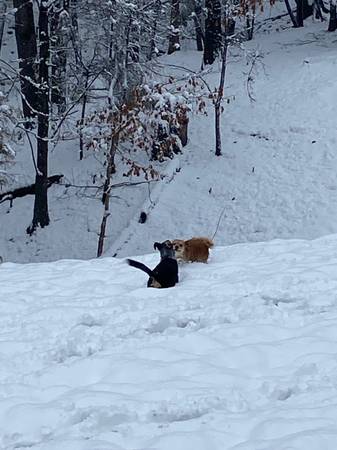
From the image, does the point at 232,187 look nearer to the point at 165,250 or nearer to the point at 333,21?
the point at 165,250

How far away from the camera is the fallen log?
1994 centimetres

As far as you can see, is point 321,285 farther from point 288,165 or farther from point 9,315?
point 288,165

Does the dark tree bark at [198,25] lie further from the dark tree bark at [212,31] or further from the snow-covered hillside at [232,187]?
the snow-covered hillside at [232,187]

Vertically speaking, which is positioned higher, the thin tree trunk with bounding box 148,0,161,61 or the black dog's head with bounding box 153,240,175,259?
the thin tree trunk with bounding box 148,0,161,61

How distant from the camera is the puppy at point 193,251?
29.6 ft

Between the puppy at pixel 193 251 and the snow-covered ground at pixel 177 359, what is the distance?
158 millimetres

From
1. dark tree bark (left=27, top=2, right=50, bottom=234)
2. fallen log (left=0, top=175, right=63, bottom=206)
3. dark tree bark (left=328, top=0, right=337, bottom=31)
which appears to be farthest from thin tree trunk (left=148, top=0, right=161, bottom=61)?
dark tree bark (left=328, top=0, right=337, bottom=31)

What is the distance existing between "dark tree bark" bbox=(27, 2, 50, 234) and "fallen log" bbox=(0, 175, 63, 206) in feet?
5.35

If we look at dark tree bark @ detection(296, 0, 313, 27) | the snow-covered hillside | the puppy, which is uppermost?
dark tree bark @ detection(296, 0, 313, 27)

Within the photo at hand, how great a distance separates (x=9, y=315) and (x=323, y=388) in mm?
3593

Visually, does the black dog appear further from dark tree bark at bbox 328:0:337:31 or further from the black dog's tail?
dark tree bark at bbox 328:0:337:31

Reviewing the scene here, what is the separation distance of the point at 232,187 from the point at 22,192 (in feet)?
20.5

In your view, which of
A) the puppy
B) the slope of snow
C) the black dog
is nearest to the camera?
the black dog

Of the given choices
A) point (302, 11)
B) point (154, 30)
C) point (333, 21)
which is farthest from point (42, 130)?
point (302, 11)
